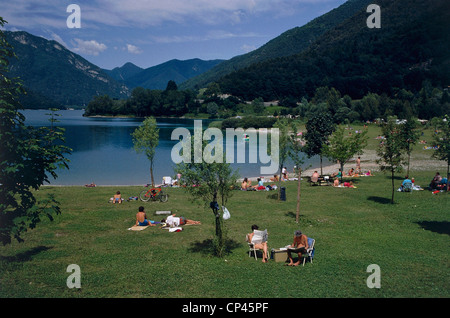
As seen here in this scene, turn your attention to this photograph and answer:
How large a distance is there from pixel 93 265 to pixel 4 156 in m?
4.53

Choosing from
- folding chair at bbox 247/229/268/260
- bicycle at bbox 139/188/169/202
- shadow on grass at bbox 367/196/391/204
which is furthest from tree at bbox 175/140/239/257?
shadow on grass at bbox 367/196/391/204

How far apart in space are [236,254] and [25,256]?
7.77 m

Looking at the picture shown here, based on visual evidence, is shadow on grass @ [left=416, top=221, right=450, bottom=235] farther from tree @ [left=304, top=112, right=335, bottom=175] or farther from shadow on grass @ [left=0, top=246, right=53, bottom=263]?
tree @ [left=304, top=112, right=335, bottom=175]

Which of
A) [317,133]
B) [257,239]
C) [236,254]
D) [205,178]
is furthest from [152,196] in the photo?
[317,133]

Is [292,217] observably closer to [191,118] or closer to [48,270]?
[48,270]

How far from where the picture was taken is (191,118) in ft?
633

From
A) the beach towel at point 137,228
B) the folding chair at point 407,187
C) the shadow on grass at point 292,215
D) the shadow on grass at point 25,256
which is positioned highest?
the folding chair at point 407,187

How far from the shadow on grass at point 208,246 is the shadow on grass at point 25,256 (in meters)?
5.78

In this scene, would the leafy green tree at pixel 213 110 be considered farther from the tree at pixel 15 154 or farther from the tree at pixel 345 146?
the tree at pixel 15 154

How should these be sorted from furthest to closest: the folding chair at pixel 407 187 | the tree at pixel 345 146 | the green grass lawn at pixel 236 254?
the tree at pixel 345 146 → the folding chair at pixel 407 187 → the green grass lawn at pixel 236 254

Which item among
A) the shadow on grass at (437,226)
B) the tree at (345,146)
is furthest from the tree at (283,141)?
the tree at (345,146)

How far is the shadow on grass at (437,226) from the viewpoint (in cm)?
1473

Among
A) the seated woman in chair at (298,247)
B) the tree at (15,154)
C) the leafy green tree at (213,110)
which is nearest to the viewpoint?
the tree at (15,154)
